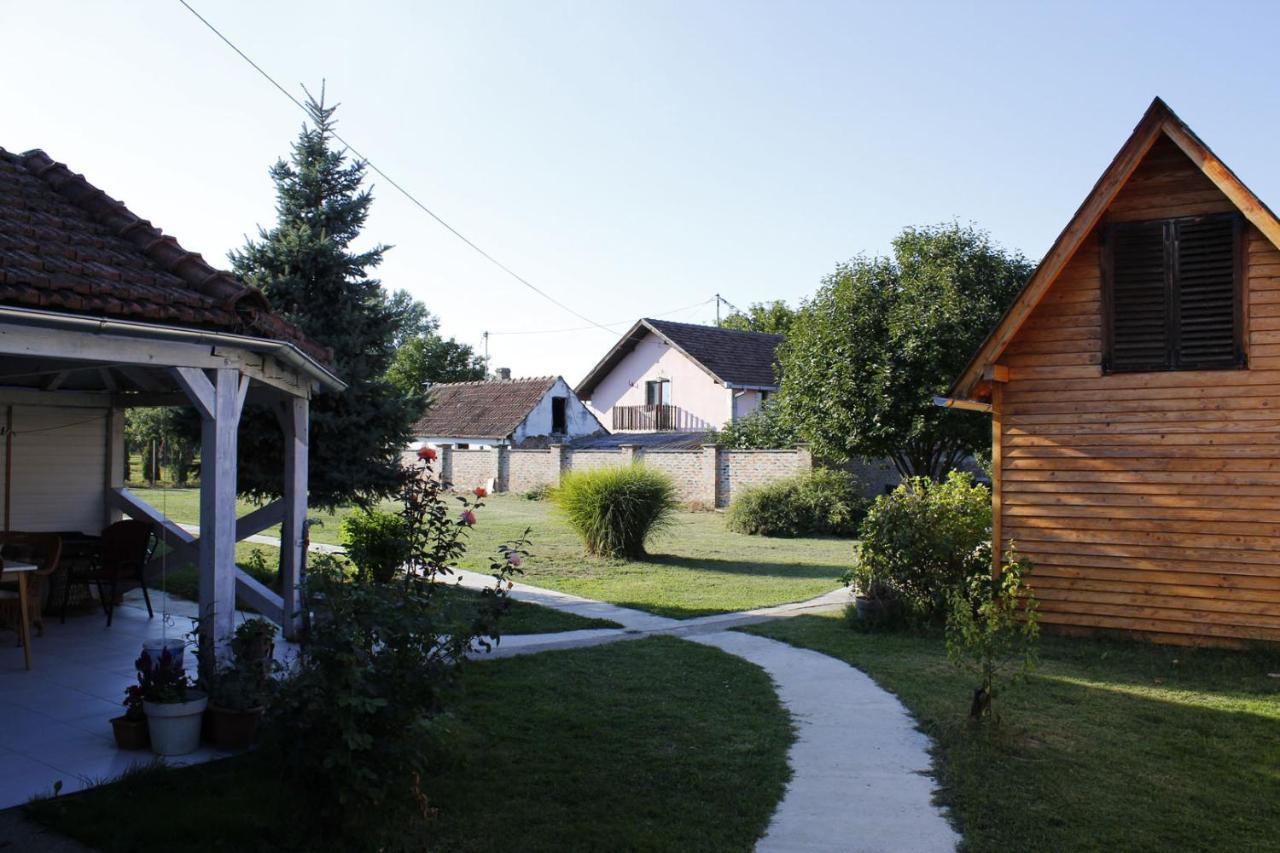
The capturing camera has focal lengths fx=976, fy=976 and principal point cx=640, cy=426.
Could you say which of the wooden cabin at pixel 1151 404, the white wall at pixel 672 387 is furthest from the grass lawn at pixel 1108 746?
the white wall at pixel 672 387

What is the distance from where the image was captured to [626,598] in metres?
13.2

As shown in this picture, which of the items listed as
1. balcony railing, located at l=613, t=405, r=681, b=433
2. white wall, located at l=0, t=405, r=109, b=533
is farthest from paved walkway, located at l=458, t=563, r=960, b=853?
balcony railing, located at l=613, t=405, r=681, b=433

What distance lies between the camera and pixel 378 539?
41.0ft

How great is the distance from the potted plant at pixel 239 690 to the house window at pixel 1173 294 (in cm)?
853

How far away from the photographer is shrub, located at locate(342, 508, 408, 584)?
11.8m

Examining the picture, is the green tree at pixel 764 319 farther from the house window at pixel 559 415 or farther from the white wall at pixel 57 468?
the white wall at pixel 57 468

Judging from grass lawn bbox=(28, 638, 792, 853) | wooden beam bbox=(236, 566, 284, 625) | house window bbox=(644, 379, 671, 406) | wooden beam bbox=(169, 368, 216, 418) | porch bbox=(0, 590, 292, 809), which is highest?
house window bbox=(644, 379, 671, 406)

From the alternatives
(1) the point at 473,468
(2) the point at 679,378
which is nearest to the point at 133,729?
(1) the point at 473,468

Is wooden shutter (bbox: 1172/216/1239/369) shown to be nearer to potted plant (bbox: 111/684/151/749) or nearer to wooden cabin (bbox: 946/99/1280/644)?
wooden cabin (bbox: 946/99/1280/644)

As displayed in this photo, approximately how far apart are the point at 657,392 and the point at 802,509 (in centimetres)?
1826

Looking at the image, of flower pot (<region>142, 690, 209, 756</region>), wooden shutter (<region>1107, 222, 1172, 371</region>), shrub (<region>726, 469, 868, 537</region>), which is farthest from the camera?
shrub (<region>726, 469, 868, 537</region>)

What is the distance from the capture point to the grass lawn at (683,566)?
13.4m

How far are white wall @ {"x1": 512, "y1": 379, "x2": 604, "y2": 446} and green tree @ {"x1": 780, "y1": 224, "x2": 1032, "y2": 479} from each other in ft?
68.7

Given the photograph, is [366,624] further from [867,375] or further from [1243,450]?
[867,375]
